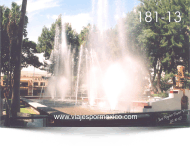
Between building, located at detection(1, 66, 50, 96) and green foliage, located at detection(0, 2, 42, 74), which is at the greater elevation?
green foliage, located at detection(0, 2, 42, 74)

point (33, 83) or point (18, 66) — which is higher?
point (18, 66)

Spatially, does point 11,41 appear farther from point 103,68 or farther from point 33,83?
point 103,68

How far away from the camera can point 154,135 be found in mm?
6949

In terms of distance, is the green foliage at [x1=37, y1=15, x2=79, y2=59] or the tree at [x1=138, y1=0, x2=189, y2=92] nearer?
the tree at [x1=138, y1=0, x2=189, y2=92]

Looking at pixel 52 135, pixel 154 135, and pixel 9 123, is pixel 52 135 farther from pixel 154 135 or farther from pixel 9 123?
pixel 154 135

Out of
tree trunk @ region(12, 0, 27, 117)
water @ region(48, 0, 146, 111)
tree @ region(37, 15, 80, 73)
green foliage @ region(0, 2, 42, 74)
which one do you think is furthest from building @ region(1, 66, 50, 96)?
water @ region(48, 0, 146, 111)

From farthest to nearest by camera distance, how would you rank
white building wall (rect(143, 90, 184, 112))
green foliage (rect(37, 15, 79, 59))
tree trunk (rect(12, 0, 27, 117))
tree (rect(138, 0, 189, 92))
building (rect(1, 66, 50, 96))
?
green foliage (rect(37, 15, 79, 59)), tree (rect(138, 0, 189, 92)), building (rect(1, 66, 50, 96)), white building wall (rect(143, 90, 184, 112)), tree trunk (rect(12, 0, 27, 117))

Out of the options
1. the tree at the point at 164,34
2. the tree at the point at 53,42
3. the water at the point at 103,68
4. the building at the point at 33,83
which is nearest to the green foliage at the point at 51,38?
the tree at the point at 53,42

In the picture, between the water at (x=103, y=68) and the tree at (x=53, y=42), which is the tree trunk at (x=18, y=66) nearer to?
the tree at (x=53, y=42)

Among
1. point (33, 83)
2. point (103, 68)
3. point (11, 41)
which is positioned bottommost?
point (33, 83)

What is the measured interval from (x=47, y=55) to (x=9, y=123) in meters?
4.45

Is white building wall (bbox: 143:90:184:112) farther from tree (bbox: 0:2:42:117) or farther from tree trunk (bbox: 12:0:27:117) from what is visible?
tree (bbox: 0:2:42:117)

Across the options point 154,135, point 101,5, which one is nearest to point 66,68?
point 101,5

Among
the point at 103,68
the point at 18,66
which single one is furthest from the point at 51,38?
the point at 18,66
